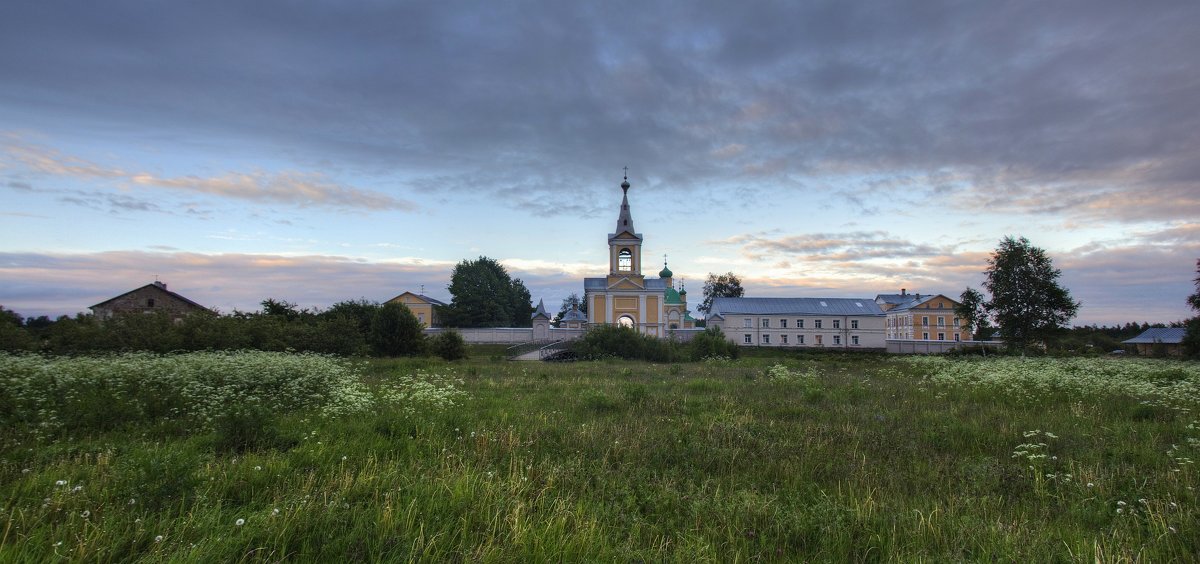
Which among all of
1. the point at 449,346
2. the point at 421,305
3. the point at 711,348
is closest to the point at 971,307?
the point at 711,348

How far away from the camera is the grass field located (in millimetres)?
3699

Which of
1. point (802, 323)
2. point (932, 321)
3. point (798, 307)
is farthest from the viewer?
point (932, 321)

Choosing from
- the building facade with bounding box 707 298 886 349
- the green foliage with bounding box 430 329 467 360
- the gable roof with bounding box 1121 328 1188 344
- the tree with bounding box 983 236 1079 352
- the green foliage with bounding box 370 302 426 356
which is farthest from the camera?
the building facade with bounding box 707 298 886 349

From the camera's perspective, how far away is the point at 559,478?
541 cm

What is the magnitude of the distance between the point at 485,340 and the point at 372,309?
25417mm

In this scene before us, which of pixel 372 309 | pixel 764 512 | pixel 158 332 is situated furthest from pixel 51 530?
pixel 372 309

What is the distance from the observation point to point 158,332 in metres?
21.5

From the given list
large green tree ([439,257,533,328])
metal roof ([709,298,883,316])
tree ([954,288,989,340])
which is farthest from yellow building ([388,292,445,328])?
tree ([954,288,989,340])

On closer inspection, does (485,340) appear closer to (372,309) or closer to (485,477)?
(372,309)

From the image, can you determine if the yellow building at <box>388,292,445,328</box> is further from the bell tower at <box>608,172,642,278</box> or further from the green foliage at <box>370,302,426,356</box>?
the green foliage at <box>370,302,426,356</box>

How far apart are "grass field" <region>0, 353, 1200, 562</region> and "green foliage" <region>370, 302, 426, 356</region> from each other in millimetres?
20234

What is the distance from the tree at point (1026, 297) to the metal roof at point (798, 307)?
823 inches

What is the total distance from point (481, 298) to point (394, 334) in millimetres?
51955

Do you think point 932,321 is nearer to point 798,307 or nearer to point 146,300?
point 798,307
